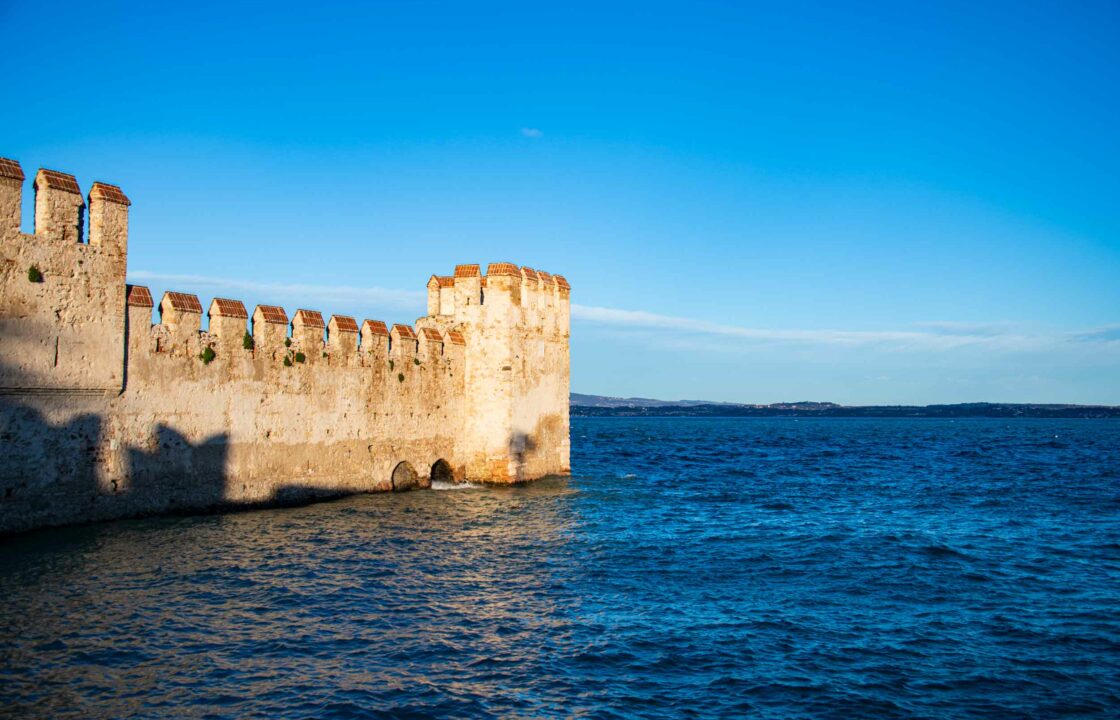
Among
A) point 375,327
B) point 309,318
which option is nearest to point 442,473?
point 375,327

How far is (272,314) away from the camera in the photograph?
854 inches

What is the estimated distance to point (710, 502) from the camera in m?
28.0

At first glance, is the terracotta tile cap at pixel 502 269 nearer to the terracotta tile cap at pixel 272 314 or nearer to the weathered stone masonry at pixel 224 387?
the weathered stone masonry at pixel 224 387

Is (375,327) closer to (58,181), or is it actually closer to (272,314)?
(272,314)

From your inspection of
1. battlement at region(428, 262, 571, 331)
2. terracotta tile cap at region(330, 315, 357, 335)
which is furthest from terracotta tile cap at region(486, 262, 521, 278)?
terracotta tile cap at region(330, 315, 357, 335)

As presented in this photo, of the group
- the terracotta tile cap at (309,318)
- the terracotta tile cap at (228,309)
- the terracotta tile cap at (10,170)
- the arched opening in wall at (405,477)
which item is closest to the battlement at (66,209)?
the terracotta tile cap at (10,170)

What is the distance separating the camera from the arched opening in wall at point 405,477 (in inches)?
1030

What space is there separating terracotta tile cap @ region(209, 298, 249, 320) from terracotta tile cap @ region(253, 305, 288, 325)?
20.6 inches

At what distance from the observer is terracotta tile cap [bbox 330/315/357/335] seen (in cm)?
2375

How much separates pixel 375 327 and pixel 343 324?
4.51ft

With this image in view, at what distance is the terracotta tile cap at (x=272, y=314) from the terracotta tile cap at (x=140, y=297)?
331 centimetres

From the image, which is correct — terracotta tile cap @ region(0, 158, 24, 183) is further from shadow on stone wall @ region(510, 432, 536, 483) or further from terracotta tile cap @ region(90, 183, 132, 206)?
shadow on stone wall @ region(510, 432, 536, 483)

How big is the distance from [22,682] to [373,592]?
5.50m

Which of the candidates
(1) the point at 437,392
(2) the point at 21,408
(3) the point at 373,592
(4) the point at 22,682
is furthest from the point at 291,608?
(1) the point at 437,392
